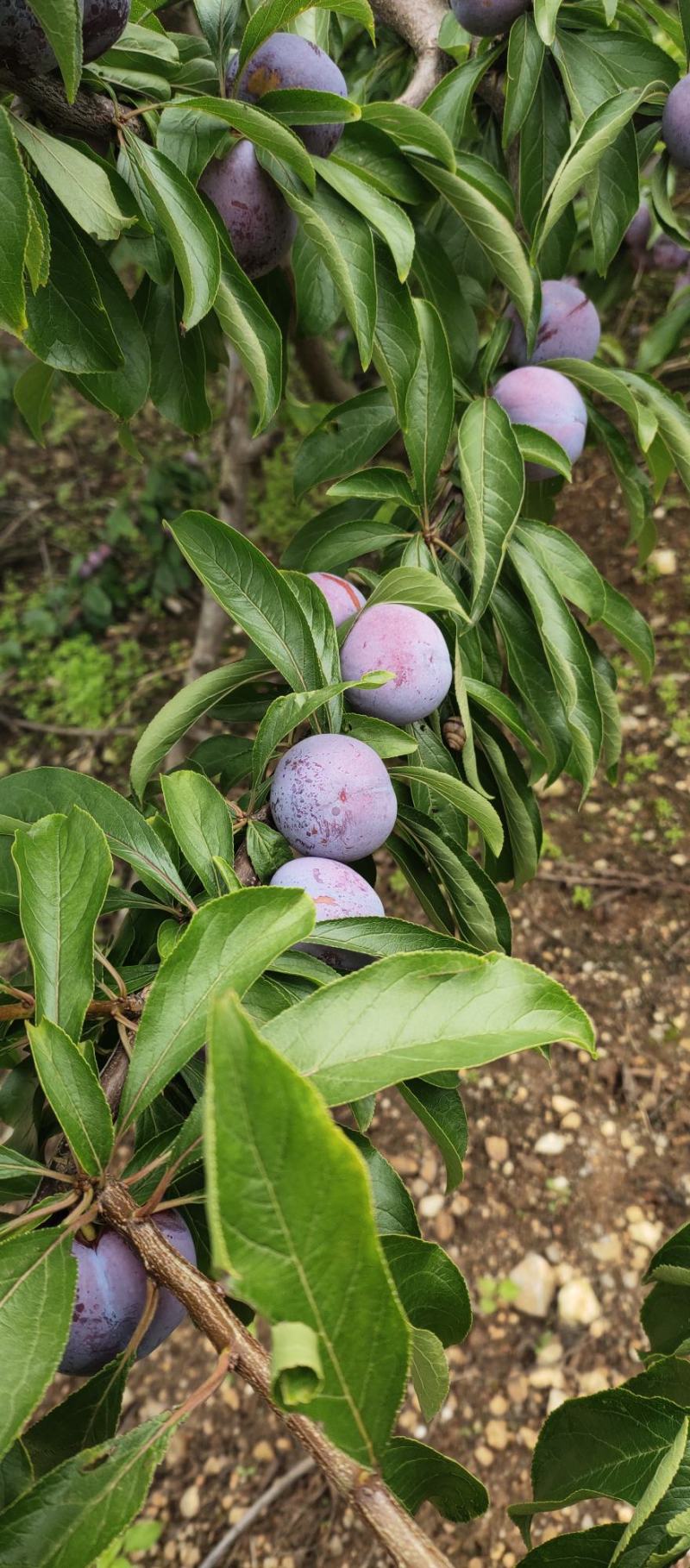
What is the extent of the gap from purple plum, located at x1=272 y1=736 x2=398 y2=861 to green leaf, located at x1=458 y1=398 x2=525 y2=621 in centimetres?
21

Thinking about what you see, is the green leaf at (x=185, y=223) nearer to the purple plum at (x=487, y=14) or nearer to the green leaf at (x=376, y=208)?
the green leaf at (x=376, y=208)

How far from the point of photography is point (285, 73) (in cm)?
79

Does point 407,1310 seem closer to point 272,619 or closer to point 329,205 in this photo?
point 272,619

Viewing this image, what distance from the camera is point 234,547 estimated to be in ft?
2.51

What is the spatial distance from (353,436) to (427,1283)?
86 centimetres

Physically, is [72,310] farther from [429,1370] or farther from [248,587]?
[429,1370]

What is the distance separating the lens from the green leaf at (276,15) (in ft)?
2.26

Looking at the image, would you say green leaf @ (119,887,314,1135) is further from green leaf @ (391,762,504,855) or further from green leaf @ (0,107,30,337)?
green leaf @ (0,107,30,337)

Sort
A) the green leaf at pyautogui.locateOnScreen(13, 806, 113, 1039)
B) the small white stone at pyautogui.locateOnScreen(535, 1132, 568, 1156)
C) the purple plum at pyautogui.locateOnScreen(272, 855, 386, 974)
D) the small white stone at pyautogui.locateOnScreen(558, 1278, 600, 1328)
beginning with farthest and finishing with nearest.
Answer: the small white stone at pyautogui.locateOnScreen(535, 1132, 568, 1156), the small white stone at pyautogui.locateOnScreen(558, 1278, 600, 1328), the purple plum at pyautogui.locateOnScreen(272, 855, 386, 974), the green leaf at pyautogui.locateOnScreen(13, 806, 113, 1039)

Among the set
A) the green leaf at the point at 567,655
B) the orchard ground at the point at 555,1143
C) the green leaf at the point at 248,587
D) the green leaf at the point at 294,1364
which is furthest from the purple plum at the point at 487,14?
the orchard ground at the point at 555,1143

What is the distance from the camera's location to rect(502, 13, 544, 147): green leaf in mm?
946

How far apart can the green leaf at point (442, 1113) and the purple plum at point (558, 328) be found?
2.61 feet

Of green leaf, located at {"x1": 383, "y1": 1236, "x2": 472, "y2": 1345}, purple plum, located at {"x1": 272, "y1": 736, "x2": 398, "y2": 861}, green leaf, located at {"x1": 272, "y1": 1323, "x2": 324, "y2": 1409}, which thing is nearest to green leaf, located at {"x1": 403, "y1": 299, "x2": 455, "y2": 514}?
purple plum, located at {"x1": 272, "y1": 736, "x2": 398, "y2": 861}

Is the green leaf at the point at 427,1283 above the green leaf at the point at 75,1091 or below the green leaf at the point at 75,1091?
below
